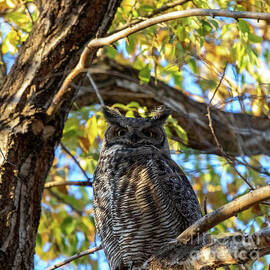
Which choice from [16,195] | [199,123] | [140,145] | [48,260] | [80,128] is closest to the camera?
[16,195]

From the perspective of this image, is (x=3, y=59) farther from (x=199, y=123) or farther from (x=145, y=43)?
(x=199, y=123)

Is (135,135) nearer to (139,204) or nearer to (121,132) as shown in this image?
(121,132)

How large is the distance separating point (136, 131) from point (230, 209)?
171 cm

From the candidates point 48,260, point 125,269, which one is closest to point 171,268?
point 125,269

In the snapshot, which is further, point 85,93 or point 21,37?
point 85,93

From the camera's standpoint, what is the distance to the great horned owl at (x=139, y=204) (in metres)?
2.74

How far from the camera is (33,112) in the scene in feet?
8.52

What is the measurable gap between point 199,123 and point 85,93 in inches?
47.4

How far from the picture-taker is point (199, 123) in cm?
450

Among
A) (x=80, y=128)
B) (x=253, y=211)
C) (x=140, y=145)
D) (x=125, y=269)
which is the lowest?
(x=125, y=269)

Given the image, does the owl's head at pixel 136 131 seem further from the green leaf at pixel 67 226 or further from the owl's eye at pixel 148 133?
the green leaf at pixel 67 226

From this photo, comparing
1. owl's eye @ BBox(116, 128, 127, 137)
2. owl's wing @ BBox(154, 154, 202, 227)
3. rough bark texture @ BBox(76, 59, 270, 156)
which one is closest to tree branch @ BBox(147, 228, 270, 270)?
owl's wing @ BBox(154, 154, 202, 227)

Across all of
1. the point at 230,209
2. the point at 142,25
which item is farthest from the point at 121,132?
the point at 230,209

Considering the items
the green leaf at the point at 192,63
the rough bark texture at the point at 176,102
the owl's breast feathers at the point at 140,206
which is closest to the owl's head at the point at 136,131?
the owl's breast feathers at the point at 140,206
